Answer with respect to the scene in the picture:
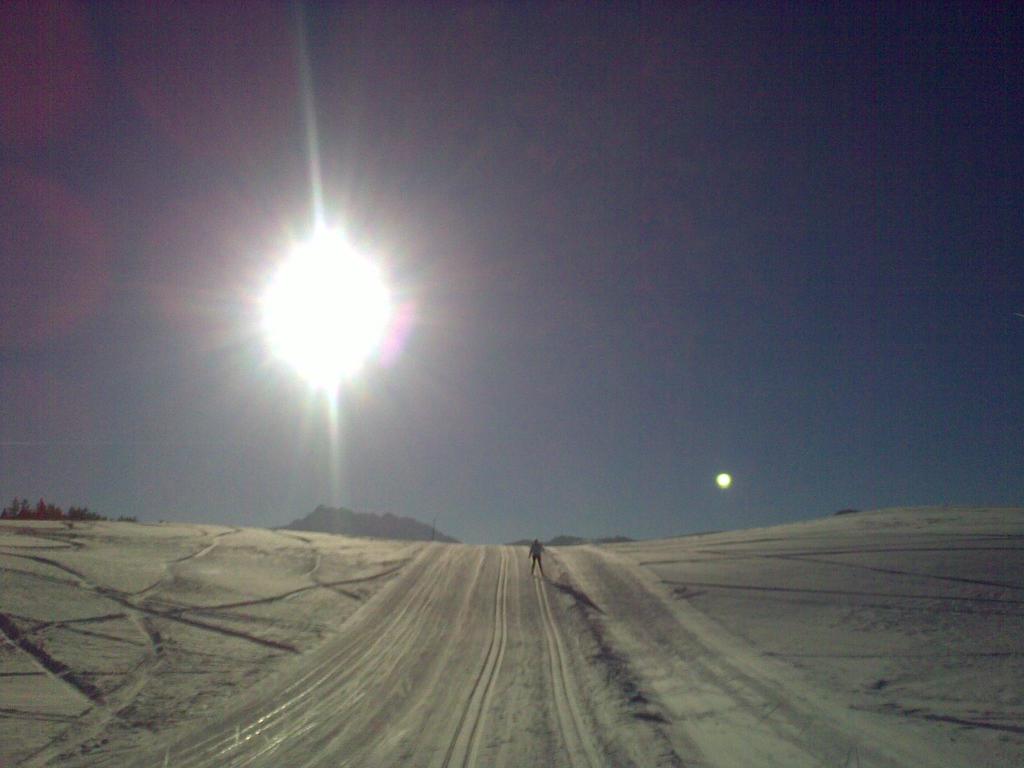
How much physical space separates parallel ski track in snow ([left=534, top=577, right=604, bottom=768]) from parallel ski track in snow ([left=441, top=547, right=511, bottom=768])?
97 centimetres

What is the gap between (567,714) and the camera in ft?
30.5

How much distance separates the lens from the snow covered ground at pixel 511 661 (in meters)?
8.00

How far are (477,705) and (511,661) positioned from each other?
2.89 metres

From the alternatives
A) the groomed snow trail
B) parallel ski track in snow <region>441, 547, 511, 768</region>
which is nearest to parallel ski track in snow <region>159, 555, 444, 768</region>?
the groomed snow trail

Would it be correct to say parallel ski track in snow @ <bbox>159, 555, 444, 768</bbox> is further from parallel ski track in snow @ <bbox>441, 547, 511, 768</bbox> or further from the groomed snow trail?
parallel ski track in snow @ <bbox>441, 547, 511, 768</bbox>

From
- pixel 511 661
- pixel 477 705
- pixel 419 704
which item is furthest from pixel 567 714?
A: pixel 511 661

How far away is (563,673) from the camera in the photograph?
11602 mm

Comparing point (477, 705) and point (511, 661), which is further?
point (511, 661)

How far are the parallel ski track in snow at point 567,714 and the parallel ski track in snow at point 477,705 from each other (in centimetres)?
97

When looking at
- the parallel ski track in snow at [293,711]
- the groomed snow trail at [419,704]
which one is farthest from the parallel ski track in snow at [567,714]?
the parallel ski track in snow at [293,711]

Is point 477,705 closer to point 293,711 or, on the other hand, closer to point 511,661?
point 293,711

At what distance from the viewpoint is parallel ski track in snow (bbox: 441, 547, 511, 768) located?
7.77 m

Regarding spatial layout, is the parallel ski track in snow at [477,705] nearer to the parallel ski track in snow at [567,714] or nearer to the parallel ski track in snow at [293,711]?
the parallel ski track in snow at [567,714]

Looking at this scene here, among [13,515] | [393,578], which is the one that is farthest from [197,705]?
[13,515]
